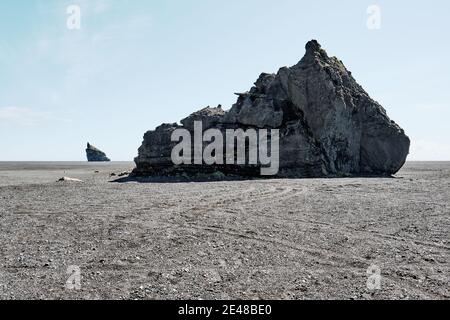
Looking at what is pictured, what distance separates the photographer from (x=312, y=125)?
41938mm

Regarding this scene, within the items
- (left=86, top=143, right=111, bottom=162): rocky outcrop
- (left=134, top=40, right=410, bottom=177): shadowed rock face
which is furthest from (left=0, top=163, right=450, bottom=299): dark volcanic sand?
(left=86, top=143, right=111, bottom=162): rocky outcrop

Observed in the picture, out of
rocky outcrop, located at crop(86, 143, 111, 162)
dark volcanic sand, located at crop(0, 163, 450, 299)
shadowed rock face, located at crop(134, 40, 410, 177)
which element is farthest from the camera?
rocky outcrop, located at crop(86, 143, 111, 162)

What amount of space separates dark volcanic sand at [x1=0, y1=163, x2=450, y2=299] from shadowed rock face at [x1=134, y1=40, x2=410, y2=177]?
20.7m

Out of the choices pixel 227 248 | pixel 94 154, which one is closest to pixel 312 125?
pixel 227 248

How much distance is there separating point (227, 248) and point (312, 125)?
110 feet

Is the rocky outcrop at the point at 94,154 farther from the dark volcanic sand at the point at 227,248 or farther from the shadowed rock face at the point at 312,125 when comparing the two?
the dark volcanic sand at the point at 227,248

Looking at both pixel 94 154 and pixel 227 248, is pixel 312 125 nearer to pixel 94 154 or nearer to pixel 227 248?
pixel 227 248

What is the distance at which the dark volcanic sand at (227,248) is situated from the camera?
746cm

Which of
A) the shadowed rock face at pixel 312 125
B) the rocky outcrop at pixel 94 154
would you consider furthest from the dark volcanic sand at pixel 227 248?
the rocky outcrop at pixel 94 154

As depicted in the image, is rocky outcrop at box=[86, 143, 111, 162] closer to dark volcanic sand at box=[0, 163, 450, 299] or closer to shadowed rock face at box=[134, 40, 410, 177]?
shadowed rock face at box=[134, 40, 410, 177]

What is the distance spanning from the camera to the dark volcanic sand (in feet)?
Result: 24.5

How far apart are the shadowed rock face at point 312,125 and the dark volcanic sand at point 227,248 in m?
20.7
